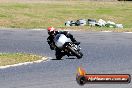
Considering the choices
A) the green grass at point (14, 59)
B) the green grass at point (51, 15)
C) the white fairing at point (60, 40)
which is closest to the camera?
the green grass at point (14, 59)

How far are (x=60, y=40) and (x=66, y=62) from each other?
2.46 feet

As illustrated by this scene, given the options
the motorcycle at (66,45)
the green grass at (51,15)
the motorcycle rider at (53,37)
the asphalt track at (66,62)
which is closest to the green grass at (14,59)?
the asphalt track at (66,62)

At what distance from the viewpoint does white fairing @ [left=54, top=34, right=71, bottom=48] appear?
18.2 meters

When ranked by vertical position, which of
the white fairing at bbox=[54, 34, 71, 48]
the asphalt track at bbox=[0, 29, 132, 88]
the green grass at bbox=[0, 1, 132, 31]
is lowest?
the green grass at bbox=[0, 1, 132, 31]

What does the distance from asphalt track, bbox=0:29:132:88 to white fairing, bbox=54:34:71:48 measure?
23.5 inches

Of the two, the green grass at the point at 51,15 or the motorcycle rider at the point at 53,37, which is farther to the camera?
the green grass at the point at 51,15

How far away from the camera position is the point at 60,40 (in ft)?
60.3

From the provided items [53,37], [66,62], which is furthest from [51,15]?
[66,62]

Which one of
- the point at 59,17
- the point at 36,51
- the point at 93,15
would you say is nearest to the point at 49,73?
the point at 36,51

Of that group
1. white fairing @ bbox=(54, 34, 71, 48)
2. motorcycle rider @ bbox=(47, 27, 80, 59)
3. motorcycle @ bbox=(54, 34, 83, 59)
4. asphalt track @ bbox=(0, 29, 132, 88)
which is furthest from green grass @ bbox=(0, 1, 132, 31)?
white fairing @ bbox=(54, 34, 71, 48)

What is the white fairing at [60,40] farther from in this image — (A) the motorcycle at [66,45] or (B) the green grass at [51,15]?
(B) the green grass at [51,15]

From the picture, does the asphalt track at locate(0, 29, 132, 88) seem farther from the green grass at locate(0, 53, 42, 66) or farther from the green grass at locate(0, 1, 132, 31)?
the green grass at locate(0, 1, 132, 31)

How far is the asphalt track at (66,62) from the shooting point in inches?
526

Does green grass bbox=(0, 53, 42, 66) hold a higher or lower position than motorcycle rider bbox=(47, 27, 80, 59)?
lower
